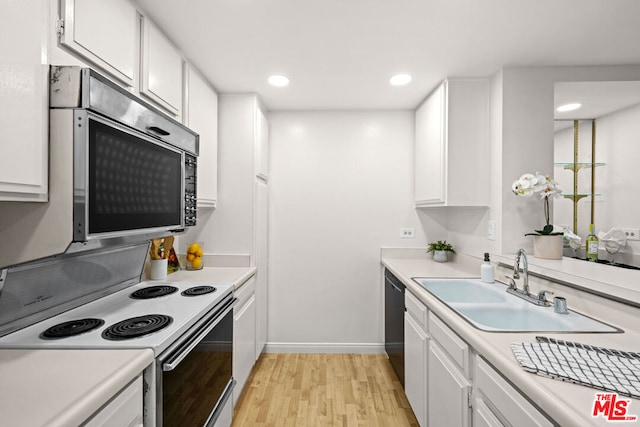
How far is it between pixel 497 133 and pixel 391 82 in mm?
831

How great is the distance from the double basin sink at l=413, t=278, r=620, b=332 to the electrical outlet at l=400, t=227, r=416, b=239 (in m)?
0.93

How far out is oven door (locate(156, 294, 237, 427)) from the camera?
1.10 metres

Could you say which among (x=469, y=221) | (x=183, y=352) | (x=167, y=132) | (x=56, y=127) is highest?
(x=167, y=132)

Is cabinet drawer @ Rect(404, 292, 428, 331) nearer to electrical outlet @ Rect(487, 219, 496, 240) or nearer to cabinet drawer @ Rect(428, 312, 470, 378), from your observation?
cabinet drawer @ Rect(428, 312, 470, 378)

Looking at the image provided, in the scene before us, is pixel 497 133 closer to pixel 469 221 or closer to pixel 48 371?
pixel 469 221

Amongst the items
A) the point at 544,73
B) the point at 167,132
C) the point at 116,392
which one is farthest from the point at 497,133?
the point at 116,392

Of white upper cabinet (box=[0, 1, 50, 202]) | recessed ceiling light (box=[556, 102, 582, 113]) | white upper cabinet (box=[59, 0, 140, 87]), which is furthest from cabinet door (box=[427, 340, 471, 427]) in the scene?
recessed ceiling light (box=[556, 102, 582, 113])

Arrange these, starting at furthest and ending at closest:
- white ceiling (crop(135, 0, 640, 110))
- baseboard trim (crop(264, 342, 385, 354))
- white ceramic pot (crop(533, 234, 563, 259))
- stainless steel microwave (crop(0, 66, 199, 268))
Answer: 1. baseboard trim (crop(264, 342, 385, 354))
2. white ceramic pot (crop(533, 234, 563, 259))
3. white ceiling (crop(135, 0, 640, 110))
4. stainless steel microwave (crop(0, 66, 199, 268))

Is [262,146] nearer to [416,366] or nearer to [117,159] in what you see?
[117,159]

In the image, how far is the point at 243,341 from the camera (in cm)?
223

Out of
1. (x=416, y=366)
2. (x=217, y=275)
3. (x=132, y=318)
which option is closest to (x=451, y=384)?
(x=416, y=366)

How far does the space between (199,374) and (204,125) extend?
1.63 m

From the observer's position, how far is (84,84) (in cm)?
97

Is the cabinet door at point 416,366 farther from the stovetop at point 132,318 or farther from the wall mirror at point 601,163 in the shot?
the wall mirror at point 601,163
